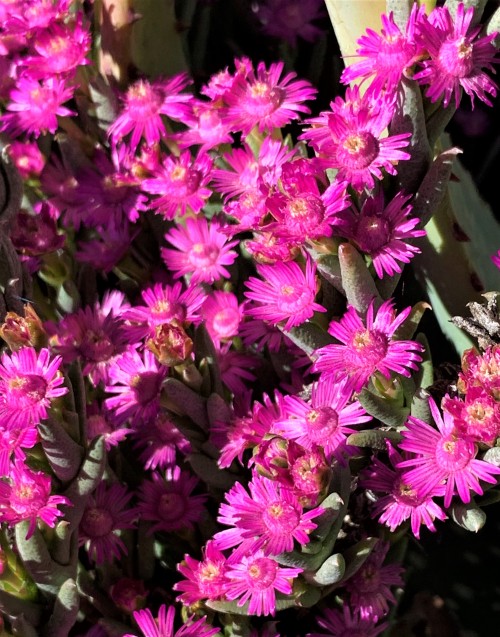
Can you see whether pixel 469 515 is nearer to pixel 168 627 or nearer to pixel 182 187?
pixel 168 627

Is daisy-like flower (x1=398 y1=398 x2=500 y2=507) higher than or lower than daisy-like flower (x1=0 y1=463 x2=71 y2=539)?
higher

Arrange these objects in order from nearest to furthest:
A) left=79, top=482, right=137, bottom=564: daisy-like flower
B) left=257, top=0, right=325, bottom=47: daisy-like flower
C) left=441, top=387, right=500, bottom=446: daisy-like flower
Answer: left=441, top=387, right=500, bottom=446: daisy-like flower → left=79, top=482, right=137, bottom=564: daisy-like flower → left=257, top=0, right=325, bottom=47: daisy-like flower

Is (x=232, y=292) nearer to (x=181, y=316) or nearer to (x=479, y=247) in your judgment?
(x=181, y=316)

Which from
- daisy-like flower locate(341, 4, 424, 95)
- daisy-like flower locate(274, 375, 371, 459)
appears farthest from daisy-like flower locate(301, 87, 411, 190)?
daisy-like flower locate(274, 375, 371, 459)

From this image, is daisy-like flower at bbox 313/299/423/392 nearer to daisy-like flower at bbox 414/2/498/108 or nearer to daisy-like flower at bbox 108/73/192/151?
daisy-like flower at bbox 414/2/498/108

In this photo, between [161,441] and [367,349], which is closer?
[367,349]

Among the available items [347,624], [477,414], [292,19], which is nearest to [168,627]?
[347,624]
